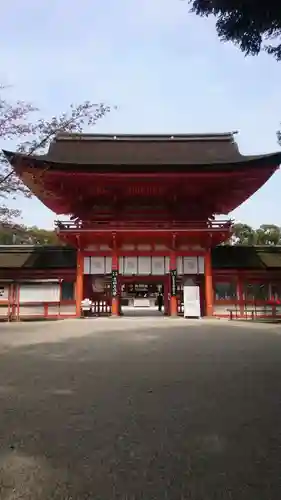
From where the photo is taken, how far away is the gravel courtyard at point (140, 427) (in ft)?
9.22

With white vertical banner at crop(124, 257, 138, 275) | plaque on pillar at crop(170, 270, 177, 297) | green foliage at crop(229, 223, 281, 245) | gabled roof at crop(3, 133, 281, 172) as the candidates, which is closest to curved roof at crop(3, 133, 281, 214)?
gabled roof at crop(3, 133, 281, 172)

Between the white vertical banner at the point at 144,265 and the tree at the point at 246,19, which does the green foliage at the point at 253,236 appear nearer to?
the white vertical banner at the point at 144,265

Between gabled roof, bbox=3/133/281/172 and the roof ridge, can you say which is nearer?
gabled roof, bbox=3/133/281/172

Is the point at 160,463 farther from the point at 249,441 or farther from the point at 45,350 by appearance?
the point at 45,350

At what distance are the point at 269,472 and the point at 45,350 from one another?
6.73m

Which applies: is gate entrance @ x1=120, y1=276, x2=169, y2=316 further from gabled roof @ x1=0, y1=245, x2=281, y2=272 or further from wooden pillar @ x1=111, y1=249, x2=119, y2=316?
gabled roof @ x1=0, y1=245, x2=281, y2=272

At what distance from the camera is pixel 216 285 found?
22469mm

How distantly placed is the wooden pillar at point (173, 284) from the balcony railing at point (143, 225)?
59.7 inches

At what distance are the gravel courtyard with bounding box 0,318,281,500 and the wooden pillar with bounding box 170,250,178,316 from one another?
12.7 m

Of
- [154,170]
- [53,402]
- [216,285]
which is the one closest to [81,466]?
[53,402]

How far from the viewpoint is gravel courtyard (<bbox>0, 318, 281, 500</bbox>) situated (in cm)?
281

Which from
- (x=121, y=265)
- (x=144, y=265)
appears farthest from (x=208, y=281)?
(x=121, y=265)

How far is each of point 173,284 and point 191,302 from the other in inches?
58.2

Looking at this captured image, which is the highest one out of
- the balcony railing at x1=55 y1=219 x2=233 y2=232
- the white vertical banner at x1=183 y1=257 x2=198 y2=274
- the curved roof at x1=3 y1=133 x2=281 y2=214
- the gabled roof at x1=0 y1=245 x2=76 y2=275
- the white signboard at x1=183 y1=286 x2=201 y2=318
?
the curved roof at x1=3 y1=133 x2=281 y2=214
